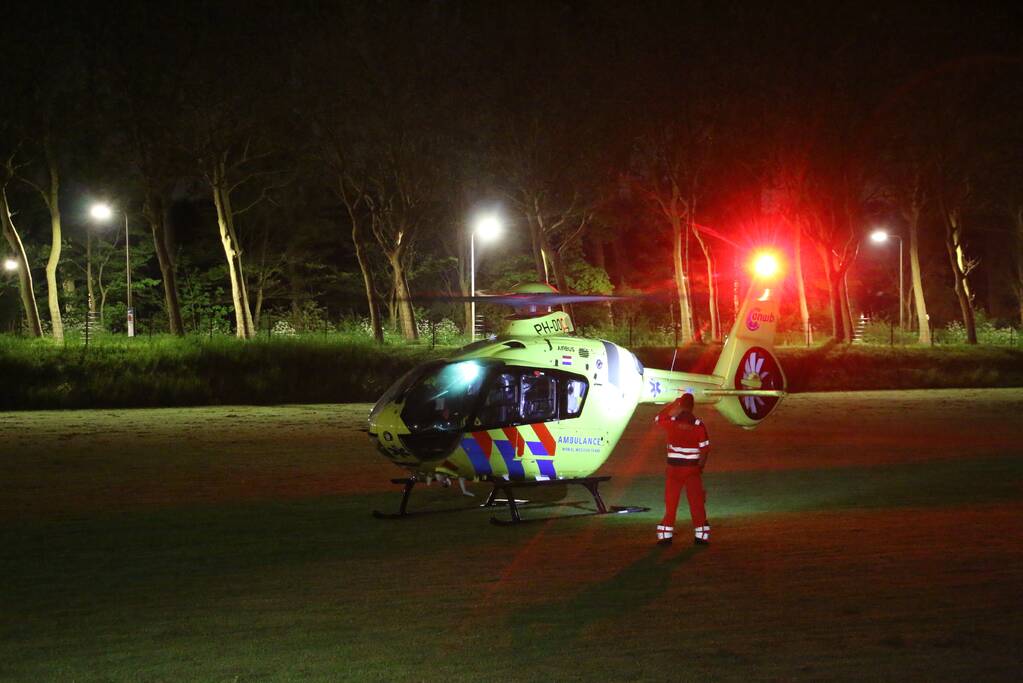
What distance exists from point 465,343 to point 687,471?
43.3 metres

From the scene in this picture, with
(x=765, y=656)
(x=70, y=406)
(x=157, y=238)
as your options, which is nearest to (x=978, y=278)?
(x=157, y=238)

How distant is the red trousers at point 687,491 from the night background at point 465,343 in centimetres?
35

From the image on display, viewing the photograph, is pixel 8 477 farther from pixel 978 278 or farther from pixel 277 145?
pixel 978 278

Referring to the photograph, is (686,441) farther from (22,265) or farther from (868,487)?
(22,265)

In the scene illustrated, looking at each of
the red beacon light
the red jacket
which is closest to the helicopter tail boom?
the red beacon light

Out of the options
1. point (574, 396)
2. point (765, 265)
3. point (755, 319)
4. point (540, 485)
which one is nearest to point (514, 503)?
point (540, 485)

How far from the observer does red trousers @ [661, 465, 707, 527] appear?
12867 millimetres

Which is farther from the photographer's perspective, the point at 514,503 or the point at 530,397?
the point at 530,397

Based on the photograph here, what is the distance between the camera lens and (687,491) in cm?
1284

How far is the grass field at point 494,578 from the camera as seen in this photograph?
337 inches

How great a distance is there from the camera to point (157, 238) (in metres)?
49.5

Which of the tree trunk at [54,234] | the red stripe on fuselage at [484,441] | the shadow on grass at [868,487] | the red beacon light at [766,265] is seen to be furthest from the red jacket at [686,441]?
the tree trunk at [54,234]

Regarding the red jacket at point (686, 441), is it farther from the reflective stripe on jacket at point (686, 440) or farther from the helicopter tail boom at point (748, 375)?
the helicopter tail boom at point (748, 375)

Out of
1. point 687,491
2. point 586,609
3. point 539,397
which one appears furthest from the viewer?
point 539,397
